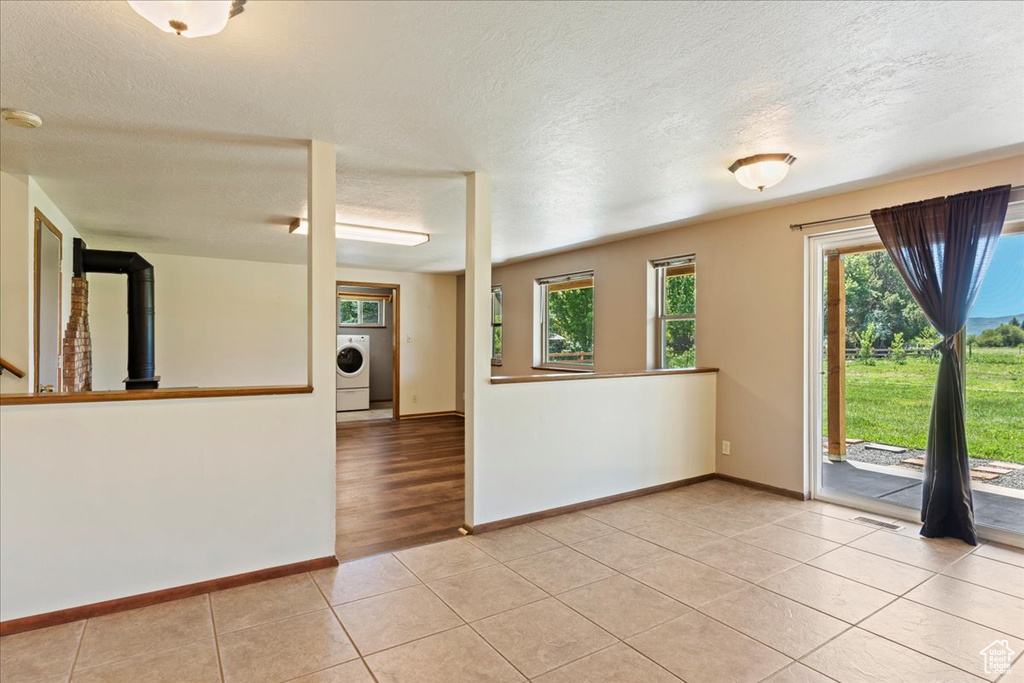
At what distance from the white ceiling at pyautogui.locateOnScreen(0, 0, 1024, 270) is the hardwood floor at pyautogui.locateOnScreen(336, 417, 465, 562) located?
2227mm

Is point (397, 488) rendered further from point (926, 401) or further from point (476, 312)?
point (926, 401)

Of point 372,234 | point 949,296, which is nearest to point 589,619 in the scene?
point 949,296

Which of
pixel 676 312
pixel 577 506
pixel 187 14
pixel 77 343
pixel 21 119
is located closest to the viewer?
pixel 187 14

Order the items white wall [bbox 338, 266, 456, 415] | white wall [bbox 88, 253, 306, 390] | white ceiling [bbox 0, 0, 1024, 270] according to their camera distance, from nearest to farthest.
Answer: white ceiling [bbox 0, 0, 1024, 270], white wall [bbox 88, 253, 306, 390], white wall [bbox 338, 266, 456, 415]

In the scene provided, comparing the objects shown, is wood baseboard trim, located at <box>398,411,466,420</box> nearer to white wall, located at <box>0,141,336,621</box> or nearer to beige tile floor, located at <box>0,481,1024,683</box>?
beige tile floor, located at <box>0,481,1024,683</box>

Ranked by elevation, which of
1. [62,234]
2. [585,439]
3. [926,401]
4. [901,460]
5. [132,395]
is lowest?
A: [901,460]

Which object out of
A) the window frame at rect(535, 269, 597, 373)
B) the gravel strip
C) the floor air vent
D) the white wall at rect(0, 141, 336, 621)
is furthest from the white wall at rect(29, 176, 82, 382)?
the gravel strip

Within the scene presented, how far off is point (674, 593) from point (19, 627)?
2796 mm

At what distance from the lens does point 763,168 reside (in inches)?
115

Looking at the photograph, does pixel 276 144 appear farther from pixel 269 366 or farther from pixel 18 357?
pixel 269 366

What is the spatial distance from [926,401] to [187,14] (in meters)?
4.27

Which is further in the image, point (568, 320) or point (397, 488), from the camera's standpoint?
point (568, 320)

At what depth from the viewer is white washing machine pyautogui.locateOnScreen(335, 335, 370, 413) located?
8305 millimetres

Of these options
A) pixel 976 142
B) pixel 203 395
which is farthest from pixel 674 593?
pixel 976 142
